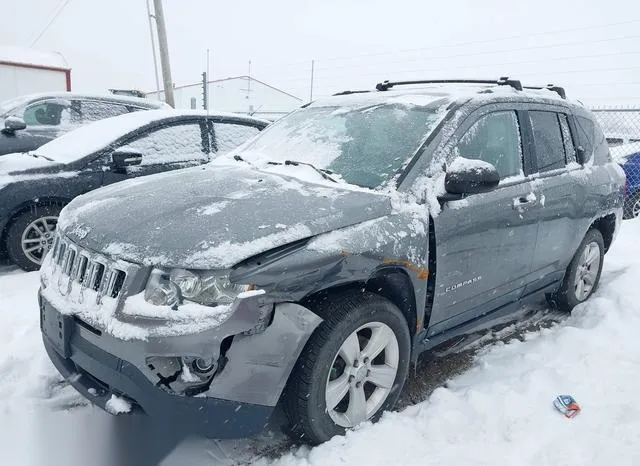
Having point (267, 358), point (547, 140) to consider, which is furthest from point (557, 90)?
point (267, 358)

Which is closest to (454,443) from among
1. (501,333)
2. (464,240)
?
(464,240)

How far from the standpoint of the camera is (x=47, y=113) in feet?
25.0

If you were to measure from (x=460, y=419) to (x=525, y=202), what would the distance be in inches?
56.1

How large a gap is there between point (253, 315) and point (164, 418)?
55cm

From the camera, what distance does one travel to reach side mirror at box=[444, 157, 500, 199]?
9.05 ft

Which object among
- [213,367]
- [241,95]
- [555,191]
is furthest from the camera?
[241,95]

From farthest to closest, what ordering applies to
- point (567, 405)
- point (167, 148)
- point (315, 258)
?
point (167, 148) → point (567, 405) → point (315, 258)

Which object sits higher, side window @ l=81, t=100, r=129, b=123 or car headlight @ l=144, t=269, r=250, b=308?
car headlight @ l=144, t=269, r=250, b=308

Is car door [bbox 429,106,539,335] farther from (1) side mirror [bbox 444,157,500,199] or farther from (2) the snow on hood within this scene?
(2) the snow on hood

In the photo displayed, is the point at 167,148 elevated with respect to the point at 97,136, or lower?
lower

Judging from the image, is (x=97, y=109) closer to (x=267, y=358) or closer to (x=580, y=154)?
(x=580, y=154)

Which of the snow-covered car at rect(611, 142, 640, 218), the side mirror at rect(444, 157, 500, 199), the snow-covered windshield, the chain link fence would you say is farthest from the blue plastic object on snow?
the snow-covered windshield

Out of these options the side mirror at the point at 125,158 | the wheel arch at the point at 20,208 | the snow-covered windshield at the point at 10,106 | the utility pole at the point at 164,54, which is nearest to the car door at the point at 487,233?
the side mirror at the point at 125,158

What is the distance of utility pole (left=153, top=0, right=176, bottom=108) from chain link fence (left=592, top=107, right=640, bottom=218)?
984cm
